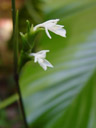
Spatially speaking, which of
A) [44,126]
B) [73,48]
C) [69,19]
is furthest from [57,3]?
[44,126]

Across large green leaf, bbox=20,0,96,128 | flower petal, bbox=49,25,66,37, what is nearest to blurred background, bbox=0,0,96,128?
large green leaf, bbox=20,0,96,128

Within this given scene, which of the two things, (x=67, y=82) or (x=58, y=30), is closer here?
(x=58, y=30)

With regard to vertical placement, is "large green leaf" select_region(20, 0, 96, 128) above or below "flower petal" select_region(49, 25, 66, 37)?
below

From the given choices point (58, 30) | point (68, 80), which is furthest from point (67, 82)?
point (58, 30)

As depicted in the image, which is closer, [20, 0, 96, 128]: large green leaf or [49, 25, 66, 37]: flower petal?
[49, 25, 66, 37]: flower petal

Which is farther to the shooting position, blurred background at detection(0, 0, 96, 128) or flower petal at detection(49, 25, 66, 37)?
blurred background at detection(0, 0, 96, 128)

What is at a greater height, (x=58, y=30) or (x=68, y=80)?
(x=58, y=30)

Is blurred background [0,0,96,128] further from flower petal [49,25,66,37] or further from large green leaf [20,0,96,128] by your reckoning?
flower petal [49,25,66,37]

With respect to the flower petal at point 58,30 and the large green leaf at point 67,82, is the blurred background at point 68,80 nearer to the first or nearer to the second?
the large green leaf at point 67,82

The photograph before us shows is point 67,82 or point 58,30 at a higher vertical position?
point 58,30

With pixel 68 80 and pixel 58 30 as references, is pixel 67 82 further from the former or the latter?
pixel 58 30

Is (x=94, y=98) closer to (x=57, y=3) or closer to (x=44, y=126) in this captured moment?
(x=44, y=126)
